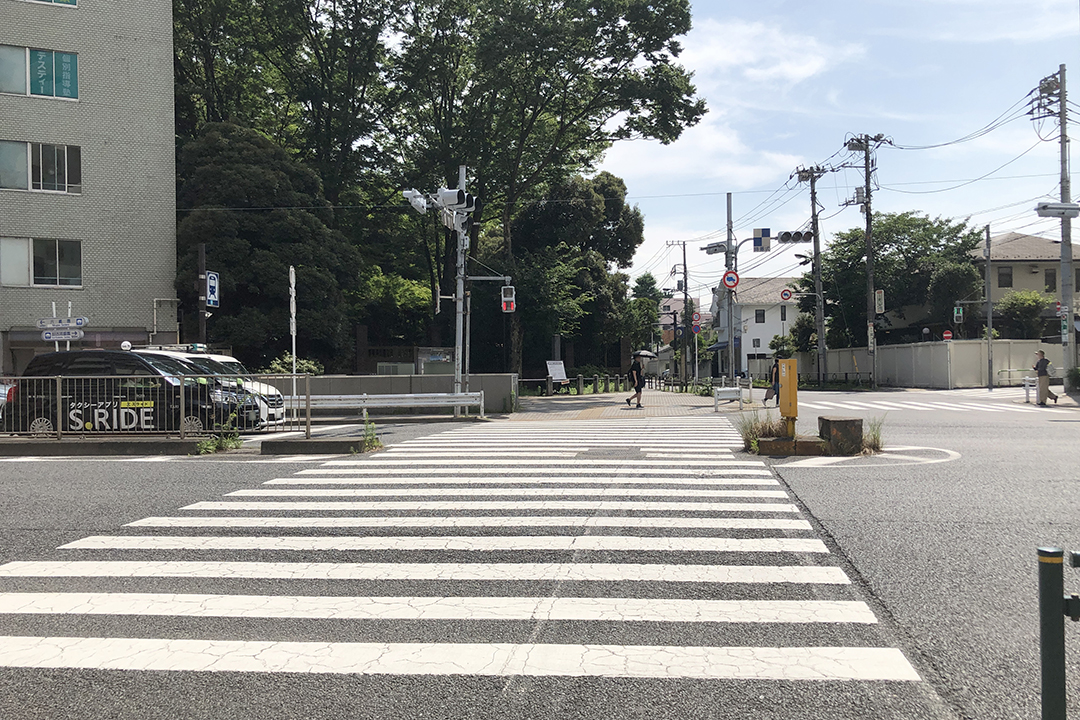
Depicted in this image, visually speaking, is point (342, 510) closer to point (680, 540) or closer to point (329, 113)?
point (680, 540)

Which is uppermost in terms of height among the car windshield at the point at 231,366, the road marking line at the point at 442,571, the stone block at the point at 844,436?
the car windshield at the point at 231,366

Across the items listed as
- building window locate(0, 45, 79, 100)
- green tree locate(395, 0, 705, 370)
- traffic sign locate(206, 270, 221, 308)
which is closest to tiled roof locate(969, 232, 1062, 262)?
green tree locate(395, 0, 705, 370)

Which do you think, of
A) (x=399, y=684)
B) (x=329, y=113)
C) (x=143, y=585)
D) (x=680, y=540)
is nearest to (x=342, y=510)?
(x=143, y=585)

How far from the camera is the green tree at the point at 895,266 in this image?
45844 millimetres

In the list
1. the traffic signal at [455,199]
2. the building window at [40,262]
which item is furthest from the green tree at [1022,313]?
the building window at [40,262]

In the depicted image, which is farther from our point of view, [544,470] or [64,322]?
[64,322]

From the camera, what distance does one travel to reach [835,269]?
48938 mm

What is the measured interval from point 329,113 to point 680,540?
3548 centimetres

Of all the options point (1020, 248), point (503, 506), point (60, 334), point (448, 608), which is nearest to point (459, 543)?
point (503, 506)

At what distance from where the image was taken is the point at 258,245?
2984 centimetres

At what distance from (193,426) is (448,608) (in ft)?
34.4

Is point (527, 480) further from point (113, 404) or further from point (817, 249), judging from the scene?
point (817, 249)

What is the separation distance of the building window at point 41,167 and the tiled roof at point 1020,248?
4942 cm

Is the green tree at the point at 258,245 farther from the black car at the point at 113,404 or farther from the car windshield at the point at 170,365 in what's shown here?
the black car at the point at 113,404
